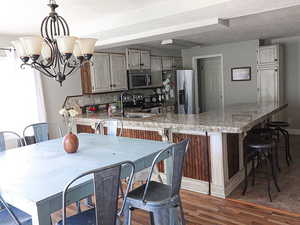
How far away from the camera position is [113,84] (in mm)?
5410

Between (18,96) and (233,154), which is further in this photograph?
(18,96)

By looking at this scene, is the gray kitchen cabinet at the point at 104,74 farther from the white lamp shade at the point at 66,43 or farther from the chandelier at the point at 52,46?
the white lamp shade at the point at 66,43

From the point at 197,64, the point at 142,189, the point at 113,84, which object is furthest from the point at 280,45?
the point at 142,189

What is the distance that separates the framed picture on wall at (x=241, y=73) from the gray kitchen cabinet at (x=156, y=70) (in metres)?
1.76

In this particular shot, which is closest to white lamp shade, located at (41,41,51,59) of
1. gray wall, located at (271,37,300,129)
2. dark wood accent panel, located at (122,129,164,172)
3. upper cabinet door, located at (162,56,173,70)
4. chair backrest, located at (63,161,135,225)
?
chair backrest, located at (63,161,135,225)

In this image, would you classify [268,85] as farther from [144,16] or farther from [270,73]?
[144,16]

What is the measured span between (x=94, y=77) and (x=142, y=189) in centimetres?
330

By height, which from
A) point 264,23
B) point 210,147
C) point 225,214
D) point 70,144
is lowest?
point 225,214

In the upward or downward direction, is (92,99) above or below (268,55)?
below

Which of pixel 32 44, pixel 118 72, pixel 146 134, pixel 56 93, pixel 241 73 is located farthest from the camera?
pixel 241 73

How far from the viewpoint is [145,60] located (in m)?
6.04

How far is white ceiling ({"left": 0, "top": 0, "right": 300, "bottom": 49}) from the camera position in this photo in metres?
2.90

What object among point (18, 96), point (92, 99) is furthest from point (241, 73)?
point (18, 96)

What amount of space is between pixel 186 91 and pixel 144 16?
3468 mm
